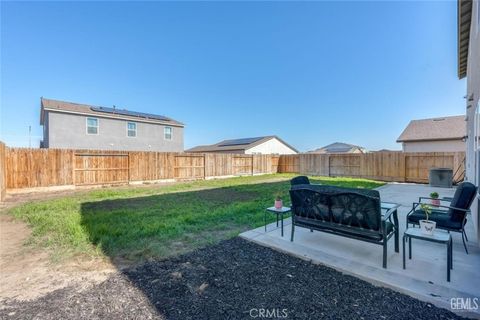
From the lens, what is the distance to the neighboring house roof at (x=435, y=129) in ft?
54.0

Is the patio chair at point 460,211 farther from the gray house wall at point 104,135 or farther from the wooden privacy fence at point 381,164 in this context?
the gray house wall at point 104,135

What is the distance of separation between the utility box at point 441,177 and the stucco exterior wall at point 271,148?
1742cm

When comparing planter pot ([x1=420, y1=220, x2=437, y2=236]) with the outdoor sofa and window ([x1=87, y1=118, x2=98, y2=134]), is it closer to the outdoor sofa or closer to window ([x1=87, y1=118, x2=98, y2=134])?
the outdoor sofa

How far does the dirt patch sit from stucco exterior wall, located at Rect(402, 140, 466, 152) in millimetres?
22035

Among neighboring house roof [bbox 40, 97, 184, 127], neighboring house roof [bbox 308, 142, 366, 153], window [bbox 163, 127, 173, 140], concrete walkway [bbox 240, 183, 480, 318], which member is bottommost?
concrete walkway [bbox 240, 183, 480, 318]

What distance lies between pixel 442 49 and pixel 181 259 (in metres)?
14.2

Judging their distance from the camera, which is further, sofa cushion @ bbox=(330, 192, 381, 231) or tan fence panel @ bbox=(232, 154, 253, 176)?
tan fence panel @ bbox=(232, 154, 253, 176)

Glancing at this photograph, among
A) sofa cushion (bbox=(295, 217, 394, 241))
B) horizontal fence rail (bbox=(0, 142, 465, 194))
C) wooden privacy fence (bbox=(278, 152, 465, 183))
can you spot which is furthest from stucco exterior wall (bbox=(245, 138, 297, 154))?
sofa cushion (bbox=(295, 217, 394, 241))

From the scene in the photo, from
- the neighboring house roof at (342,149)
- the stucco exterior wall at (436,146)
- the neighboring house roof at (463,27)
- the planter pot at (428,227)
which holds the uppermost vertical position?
the neighboring house roof at (463,27)

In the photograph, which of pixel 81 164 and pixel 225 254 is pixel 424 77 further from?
pixel 81 164

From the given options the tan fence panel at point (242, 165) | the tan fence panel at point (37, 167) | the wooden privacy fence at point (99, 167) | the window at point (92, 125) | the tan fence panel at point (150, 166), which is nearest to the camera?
the tan fence panel at point (37, 167)

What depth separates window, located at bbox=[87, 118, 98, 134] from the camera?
→ 1565 centimetres

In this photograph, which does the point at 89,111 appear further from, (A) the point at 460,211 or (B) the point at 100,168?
(A) the point at 460,211

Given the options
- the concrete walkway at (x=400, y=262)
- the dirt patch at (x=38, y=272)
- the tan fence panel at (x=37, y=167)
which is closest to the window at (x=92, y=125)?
the tan fence panel at (x=37, y=167)
